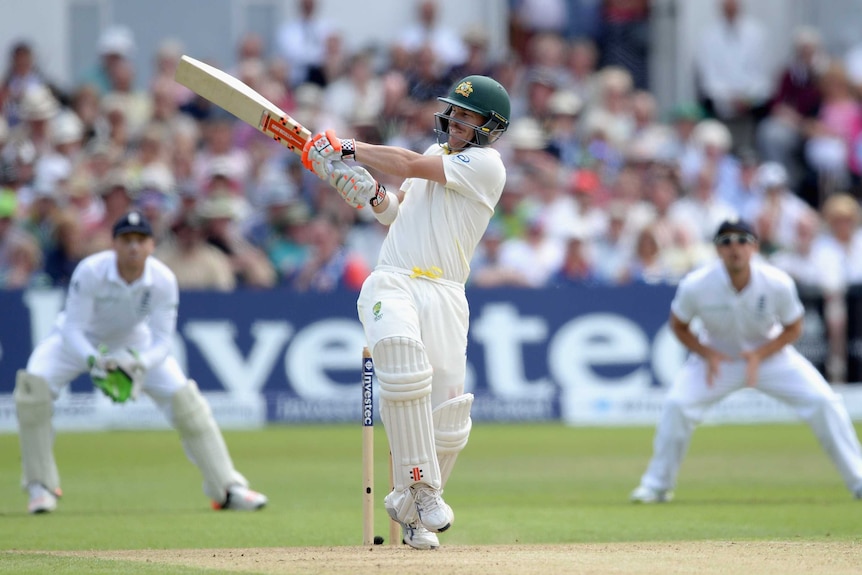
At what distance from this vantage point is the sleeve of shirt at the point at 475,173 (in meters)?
6.25

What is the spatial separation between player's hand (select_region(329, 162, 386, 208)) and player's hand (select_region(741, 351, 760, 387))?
356cm

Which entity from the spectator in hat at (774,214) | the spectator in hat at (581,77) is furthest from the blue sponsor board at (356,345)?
the spectator in hat at (581,77)

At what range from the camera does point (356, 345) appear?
12.9 metres

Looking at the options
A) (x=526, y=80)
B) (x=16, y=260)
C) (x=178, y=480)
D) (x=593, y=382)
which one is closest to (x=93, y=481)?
(x=178, y=480)

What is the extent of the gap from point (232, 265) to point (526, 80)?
4302 mm

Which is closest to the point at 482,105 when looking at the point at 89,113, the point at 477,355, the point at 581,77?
the point at 477,355

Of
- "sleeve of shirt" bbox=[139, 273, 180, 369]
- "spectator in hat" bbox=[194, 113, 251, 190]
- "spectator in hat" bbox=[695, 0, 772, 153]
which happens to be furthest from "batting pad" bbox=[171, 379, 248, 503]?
"spectator in hat" bbox=[695, 0, 772, 153]

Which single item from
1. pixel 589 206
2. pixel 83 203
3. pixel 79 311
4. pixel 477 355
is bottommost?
pixel 79 311

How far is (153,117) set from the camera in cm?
1450

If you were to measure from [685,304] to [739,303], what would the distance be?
1.08 ft

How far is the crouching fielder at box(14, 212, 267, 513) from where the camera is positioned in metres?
8.24

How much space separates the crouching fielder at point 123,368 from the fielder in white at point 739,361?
2.55 m

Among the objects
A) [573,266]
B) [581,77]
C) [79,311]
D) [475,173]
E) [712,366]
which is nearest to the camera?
[475,173]

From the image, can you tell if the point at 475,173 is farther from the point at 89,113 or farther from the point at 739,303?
the point at 89,113
